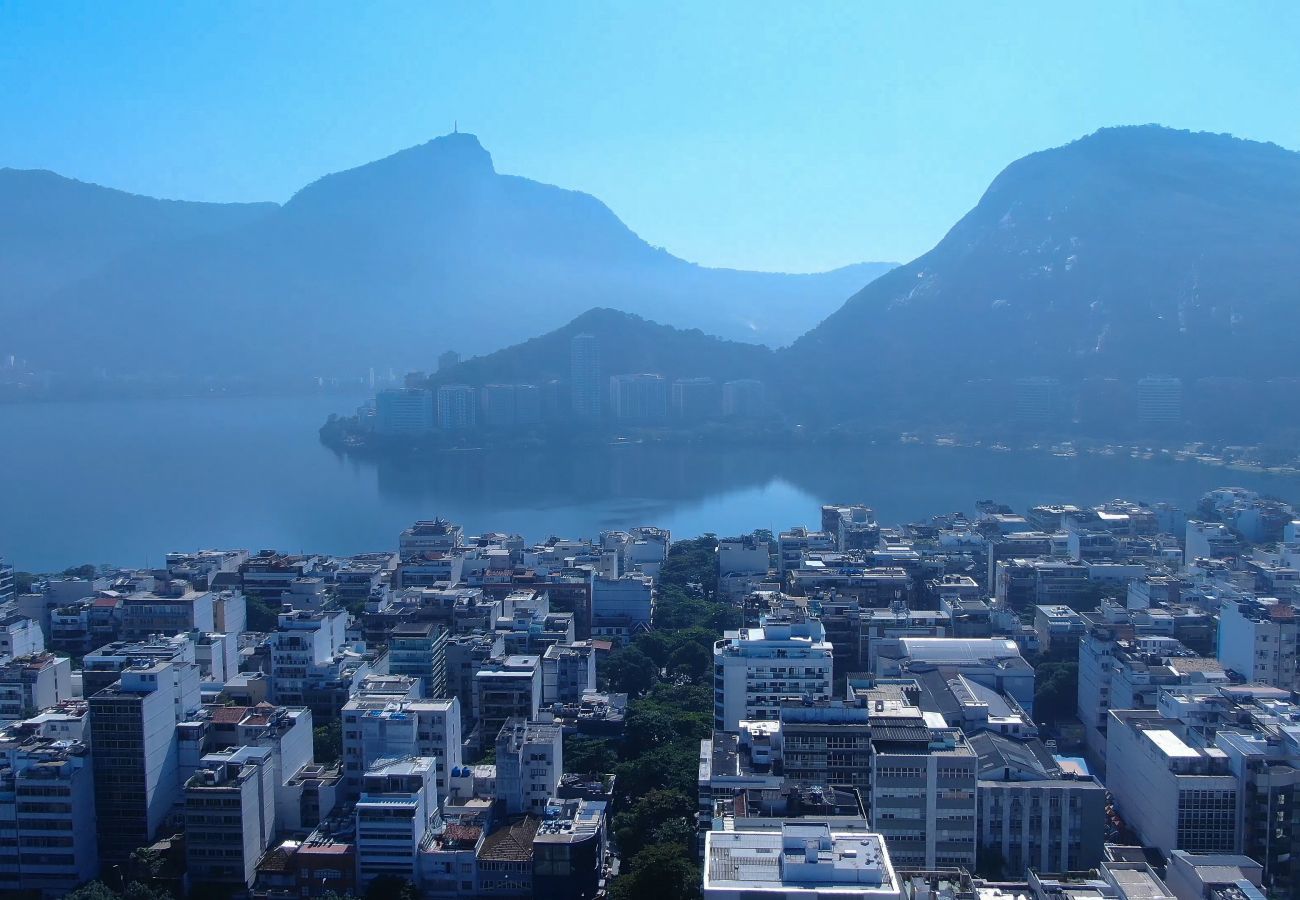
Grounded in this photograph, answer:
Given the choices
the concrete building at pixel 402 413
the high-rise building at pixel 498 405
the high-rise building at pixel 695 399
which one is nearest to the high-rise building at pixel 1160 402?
the high-rise building at pixel 695 399

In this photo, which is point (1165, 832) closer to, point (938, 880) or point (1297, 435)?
point (938, 880)

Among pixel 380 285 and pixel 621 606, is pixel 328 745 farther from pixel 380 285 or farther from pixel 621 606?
pixel 380 285

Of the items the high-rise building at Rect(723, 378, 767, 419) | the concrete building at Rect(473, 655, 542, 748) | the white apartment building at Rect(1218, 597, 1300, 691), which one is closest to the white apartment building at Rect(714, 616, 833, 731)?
the concrete building at Rect(473, 655, 542, 748)

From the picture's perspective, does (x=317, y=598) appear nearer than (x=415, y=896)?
No

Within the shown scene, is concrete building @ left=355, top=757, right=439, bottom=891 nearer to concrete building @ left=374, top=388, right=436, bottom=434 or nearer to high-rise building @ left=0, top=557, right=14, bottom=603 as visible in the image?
high-rise building @ left=0, top=557, right=14, bottom=603

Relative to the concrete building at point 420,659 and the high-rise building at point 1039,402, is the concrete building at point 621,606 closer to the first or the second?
the concrete building at point 420,659

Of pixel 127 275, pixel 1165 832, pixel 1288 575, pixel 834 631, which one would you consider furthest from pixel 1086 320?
pixel 127 275

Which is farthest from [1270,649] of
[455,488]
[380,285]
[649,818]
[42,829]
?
[380,285]
